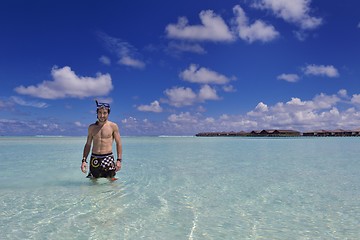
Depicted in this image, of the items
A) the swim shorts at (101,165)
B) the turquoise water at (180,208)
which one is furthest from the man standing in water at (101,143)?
the turquoise water at (180,208)

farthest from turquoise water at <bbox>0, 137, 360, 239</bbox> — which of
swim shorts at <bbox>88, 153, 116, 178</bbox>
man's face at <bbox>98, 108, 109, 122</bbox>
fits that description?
man's face at <bbox>98, 108, 109, 122</bbox>

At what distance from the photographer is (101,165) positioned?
269 inches

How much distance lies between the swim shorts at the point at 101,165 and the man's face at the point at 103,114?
2.84ft

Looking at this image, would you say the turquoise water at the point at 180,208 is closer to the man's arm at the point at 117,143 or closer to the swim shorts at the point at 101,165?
the swim shorts at the point at 101,165

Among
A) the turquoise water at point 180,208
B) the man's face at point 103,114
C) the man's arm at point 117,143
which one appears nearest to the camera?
the turquoise water at point 180,208

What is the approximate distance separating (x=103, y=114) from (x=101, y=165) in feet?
4.04

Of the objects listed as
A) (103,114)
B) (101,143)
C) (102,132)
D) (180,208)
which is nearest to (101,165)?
(101,143)

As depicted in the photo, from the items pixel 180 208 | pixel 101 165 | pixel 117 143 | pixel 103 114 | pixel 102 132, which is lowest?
pixel 180 208

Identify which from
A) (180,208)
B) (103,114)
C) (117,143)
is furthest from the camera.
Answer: (117,143)

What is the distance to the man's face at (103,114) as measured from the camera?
6.76 meters

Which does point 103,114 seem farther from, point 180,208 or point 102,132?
point 180,208

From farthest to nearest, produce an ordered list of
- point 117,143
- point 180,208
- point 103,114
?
point 117,143 → point 103,114 → point 180,208

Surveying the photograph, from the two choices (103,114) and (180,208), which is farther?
(103,114)

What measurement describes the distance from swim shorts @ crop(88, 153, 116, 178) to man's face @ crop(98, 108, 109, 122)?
87 centimetres
